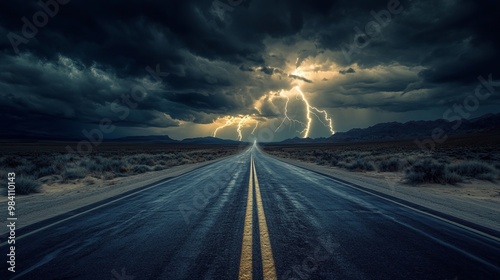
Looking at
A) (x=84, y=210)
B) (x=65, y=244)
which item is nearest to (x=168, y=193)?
(x=84, y=210)

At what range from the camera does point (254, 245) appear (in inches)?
153

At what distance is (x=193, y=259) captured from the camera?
3.42 meters

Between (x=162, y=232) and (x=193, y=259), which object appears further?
(x=162, y=232)

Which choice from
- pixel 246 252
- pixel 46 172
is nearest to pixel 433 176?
pixel 246 252

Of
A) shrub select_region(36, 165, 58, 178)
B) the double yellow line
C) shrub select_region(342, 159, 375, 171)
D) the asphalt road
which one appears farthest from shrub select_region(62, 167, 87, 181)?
shrub select_region(342, 159, 375, 171)

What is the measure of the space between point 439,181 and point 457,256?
11.0m

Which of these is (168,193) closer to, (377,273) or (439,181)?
(377,273)

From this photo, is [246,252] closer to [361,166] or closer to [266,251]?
[266,251]

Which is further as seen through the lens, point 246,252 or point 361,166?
point 361,166

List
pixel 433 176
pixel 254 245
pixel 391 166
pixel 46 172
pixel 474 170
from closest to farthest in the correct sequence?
pixel 254 245 < pixel 433 176 < pixel 474 170 < pixel 46 172 < pixel 391 166

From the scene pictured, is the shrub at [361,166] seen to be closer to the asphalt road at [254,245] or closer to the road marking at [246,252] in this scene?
the asphalt road at [254,245]

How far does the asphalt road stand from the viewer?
3.11 meters

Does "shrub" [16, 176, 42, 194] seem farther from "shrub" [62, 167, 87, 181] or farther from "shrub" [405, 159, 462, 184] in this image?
"shrub" [405, 159, 462, 184]

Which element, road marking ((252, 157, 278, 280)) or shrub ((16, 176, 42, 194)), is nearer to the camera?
road marking ((252, 157, 278, 280))
